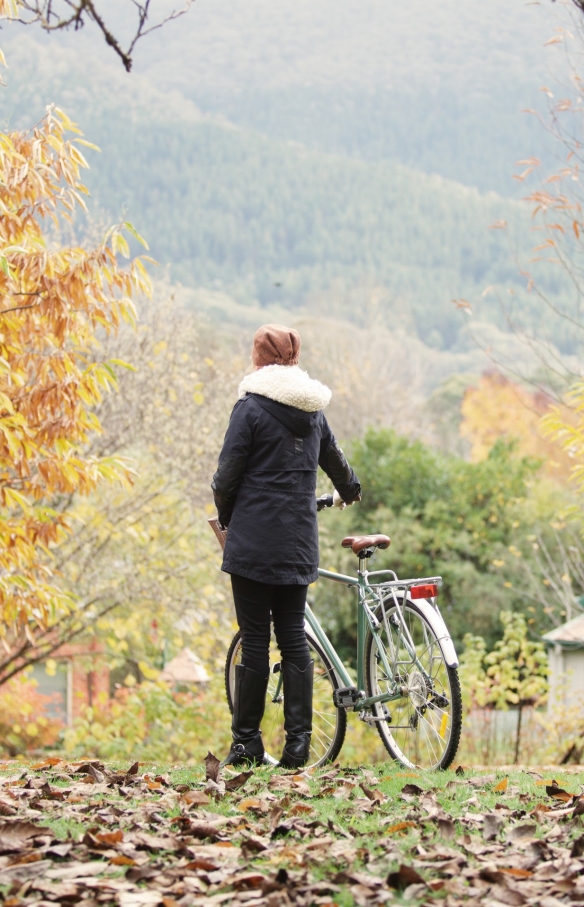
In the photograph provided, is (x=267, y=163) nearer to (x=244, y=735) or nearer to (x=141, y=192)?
(x=141, y=192)

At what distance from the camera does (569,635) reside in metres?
15.2

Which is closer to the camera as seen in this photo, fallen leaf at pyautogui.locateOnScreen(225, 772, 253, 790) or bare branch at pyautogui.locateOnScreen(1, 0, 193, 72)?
bare branch at pyautogui.locateOnScreen(1, 0, 193, 72)

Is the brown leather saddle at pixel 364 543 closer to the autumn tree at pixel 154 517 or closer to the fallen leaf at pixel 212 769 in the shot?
the fallen leaf at pixel 212 769

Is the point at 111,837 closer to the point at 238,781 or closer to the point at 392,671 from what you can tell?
the point at 238,781

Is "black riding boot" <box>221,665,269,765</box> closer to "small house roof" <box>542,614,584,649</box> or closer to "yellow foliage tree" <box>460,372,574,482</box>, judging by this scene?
"small house roof" <box>542,614,584,649</box>

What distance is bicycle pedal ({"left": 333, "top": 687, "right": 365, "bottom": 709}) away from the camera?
4.87 metres

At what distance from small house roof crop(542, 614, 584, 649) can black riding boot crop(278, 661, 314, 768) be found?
10.9 metres

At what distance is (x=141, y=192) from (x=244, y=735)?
79878mm

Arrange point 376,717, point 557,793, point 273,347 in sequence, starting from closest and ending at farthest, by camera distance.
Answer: point 557,793, point 273,347, point 376,717

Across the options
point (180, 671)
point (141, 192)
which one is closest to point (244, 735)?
point (180, 671)

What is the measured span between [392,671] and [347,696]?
0.96 feet

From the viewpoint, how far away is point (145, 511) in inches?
487

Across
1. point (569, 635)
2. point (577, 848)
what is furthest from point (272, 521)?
point (569, 635)

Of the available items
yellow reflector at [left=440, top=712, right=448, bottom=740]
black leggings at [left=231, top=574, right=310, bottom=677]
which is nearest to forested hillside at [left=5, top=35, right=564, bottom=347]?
black leggings at [left=231, top=574, right=310, bottom=677]
